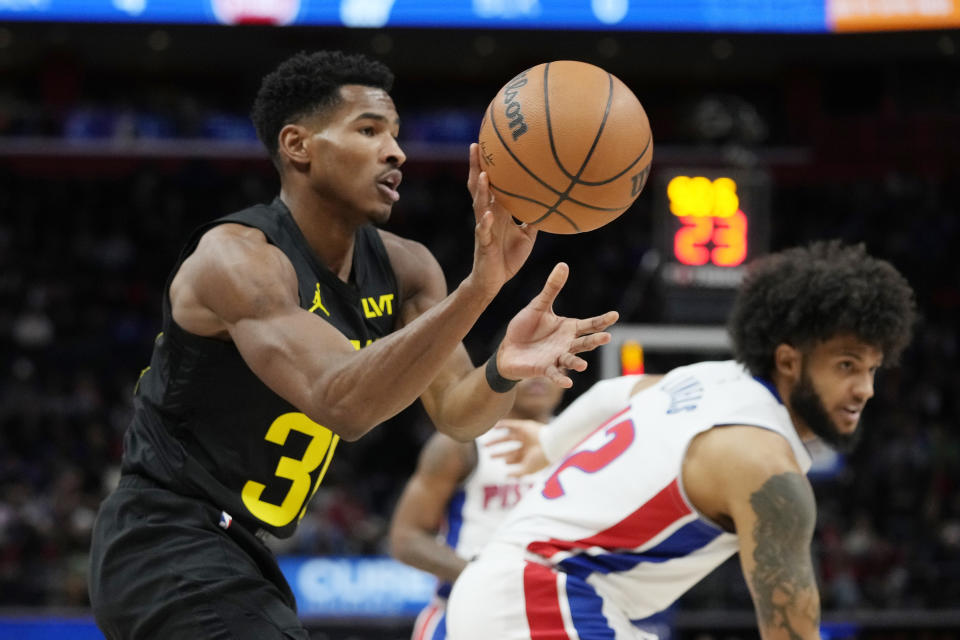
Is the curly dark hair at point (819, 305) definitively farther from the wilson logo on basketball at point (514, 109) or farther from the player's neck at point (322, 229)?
the player's neck at point (322, 229)

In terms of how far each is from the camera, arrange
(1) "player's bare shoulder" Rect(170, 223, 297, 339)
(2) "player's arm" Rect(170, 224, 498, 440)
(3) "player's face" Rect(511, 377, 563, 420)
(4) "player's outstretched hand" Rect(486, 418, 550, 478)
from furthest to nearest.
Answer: (3) "player's face" Rect(511, 377, 563, 420) → (4) "player's outstretched hand" Rect(486, 418, 550, 478) → (1) "player's bare shoulder" Rect(170, 223, 297, 339) → (2) "player's arm" Rect(170, 224, 498, 440)

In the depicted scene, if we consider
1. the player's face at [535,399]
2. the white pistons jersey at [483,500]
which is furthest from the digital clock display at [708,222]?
the white pistons jersey at [483,500]

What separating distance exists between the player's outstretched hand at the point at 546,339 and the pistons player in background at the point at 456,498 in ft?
7.96

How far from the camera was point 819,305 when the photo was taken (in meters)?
3.28

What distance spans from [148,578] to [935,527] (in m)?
12.5

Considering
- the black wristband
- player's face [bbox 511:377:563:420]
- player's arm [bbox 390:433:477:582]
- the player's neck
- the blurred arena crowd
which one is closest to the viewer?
the black wristband

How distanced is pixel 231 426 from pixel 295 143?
0.82 meters

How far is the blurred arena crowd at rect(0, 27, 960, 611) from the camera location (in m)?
13.6

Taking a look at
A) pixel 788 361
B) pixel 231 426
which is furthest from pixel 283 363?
pixel 788 361

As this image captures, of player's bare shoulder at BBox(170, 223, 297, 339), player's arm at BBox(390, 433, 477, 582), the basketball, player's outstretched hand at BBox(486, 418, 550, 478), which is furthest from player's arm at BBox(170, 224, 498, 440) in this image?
player's arm at BBox(390, 433, 477, 582)

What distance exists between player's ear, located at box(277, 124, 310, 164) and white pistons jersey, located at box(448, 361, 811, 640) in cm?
113

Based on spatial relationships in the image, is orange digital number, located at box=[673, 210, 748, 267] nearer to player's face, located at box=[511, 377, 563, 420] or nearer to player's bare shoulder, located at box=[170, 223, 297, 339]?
player's face, located at box=[511, 377, 563, 420]

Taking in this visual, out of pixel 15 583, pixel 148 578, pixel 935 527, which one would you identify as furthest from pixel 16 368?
pixel 148 578

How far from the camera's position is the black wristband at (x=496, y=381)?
313 centimetres
